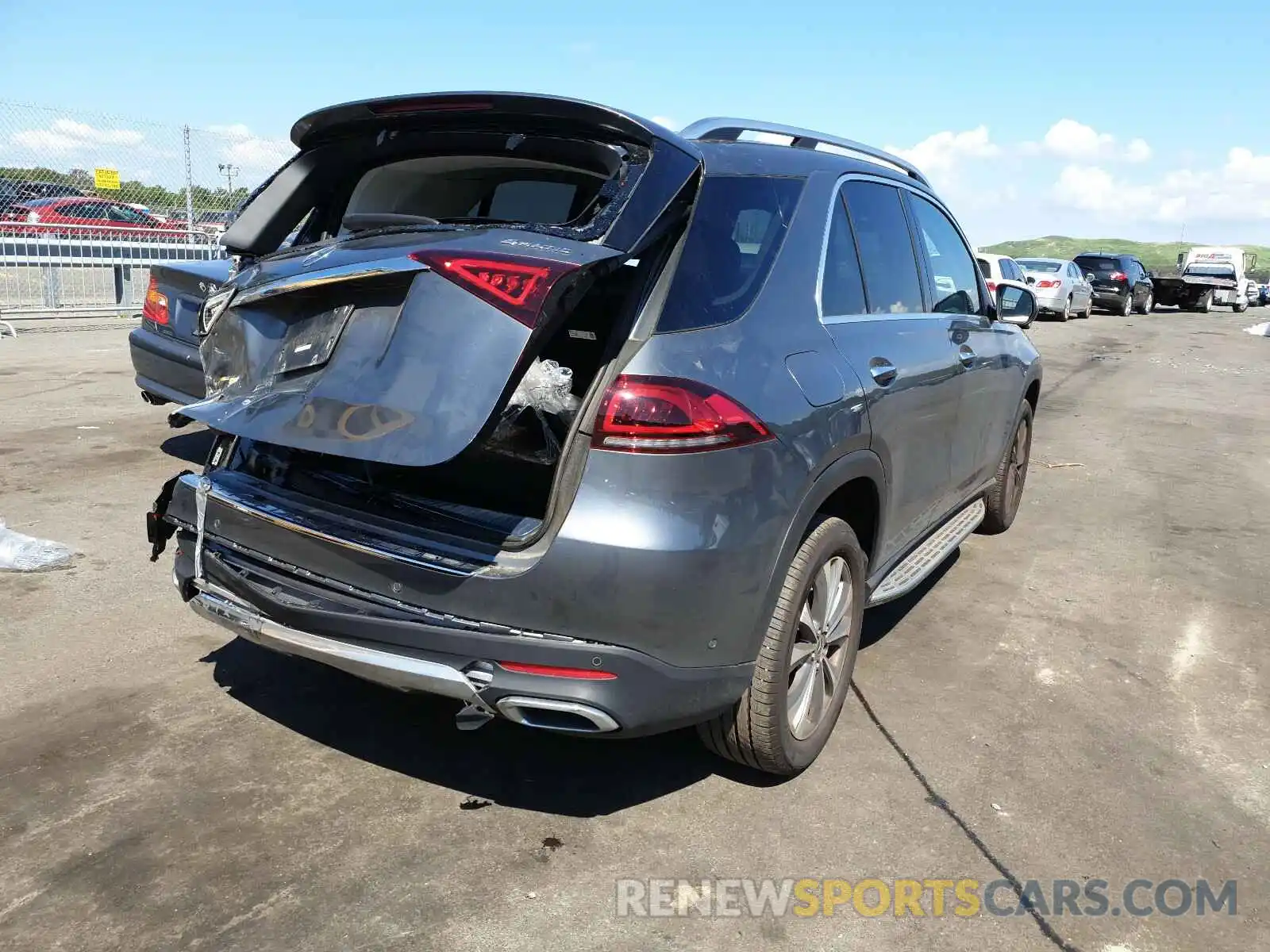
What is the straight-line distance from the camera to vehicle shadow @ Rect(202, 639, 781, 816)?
3.10 metres

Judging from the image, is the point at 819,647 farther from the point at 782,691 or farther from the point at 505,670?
the point at 505,670

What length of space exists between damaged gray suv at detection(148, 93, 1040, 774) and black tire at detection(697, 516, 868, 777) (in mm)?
11

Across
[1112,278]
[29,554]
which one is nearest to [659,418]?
[29,554]

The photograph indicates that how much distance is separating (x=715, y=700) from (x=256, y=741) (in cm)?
153

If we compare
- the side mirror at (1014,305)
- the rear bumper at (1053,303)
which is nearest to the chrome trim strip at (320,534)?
the side mirror at (1014,305)

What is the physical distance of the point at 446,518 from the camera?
2861mm

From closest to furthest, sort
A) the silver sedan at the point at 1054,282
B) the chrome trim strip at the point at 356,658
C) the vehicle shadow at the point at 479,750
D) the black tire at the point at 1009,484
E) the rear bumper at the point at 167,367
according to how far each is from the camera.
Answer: the chrome trim strip at the point at 356,658, the vehicle shadow at the point at 479,750, the black tire at the point at 1009,484, the rear bumper at the point at 167,367, the silver sedan at the point at 1054,282

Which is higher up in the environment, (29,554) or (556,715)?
(556,715)

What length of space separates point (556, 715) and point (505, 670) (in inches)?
6.8

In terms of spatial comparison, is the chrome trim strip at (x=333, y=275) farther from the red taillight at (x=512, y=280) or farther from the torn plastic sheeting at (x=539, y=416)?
the torn plastic sheeting at (x=539, y=416)

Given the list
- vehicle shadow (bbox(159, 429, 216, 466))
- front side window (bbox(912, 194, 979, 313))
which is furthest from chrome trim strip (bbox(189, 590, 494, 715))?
vehicle shadow (bbox(159, 429, 216, 466))

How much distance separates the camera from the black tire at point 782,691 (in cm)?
291

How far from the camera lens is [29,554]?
4777mm

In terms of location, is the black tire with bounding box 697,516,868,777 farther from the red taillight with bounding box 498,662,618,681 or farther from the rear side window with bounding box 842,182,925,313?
the rear side window with bounding box 842,182,925,313
